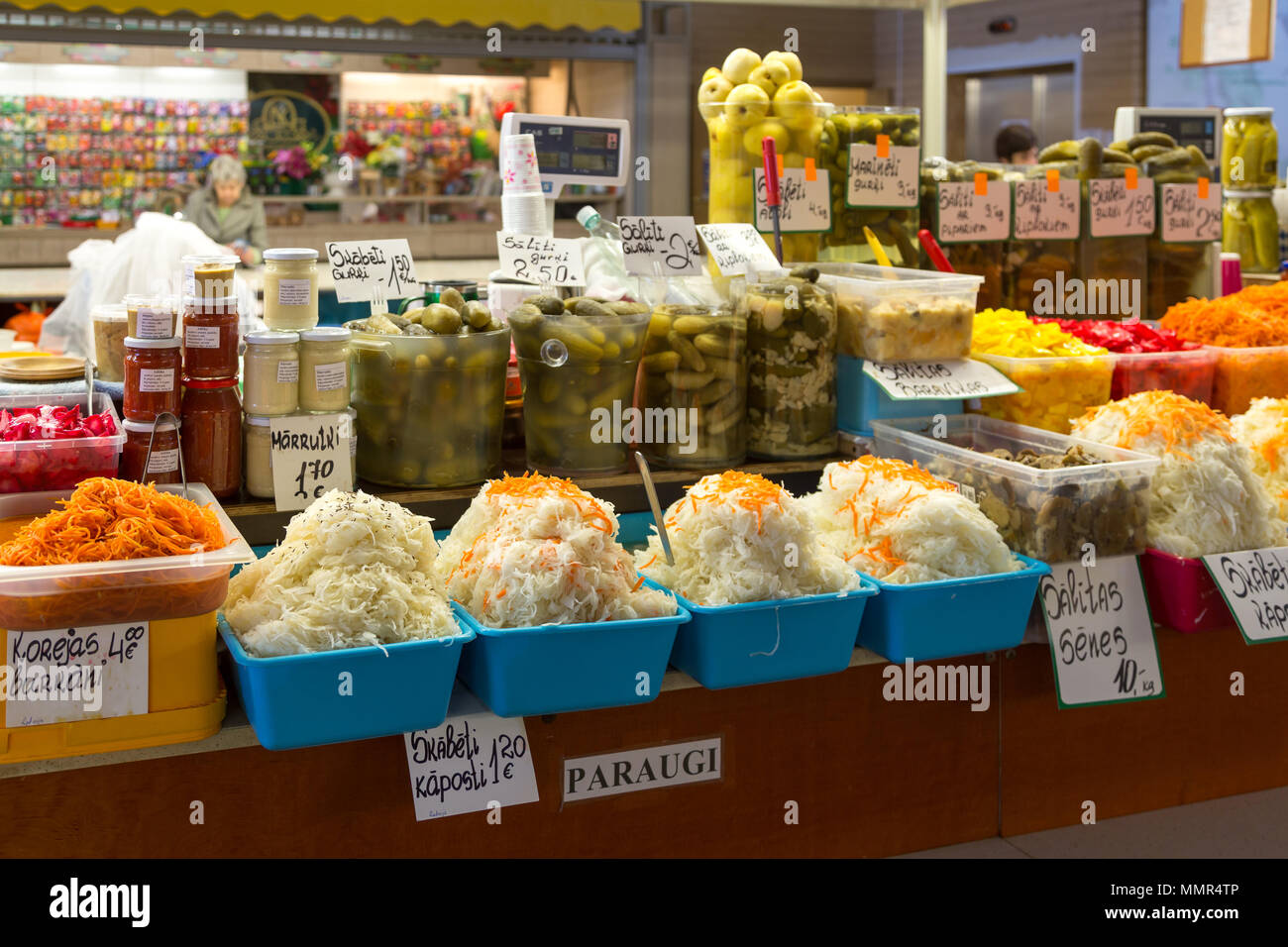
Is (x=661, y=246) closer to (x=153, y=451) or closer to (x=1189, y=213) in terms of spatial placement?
(x=153, y=451)

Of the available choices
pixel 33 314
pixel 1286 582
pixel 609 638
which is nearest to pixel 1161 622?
pixel 1286 582

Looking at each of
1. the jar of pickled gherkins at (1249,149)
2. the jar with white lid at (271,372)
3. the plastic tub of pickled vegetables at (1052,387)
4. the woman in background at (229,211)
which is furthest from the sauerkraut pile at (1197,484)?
the woman in background at (229,211)

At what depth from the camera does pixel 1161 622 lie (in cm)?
192

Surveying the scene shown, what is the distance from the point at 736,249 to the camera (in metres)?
2.19

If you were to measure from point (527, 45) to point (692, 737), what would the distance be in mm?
7459

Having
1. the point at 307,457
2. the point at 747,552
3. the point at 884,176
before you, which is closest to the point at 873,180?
the point at 884,176

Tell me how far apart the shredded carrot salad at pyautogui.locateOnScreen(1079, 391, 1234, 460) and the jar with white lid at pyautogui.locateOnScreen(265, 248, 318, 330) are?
1273 millimetres

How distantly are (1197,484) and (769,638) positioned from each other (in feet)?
2.50

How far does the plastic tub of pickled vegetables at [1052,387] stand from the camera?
2201 millimetres

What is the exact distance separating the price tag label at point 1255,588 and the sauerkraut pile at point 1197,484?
2cm

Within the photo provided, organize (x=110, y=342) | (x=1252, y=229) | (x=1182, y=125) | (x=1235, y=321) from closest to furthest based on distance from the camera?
1. (x=110, y=342)
2. (x=1235, y=321)
3. (x=1182, y=125)
4. (x=1252, y=229)

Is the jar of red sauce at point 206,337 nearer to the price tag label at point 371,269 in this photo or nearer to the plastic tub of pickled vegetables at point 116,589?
the price tag label at point 371,269

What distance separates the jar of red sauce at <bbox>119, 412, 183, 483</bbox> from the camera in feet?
5.54

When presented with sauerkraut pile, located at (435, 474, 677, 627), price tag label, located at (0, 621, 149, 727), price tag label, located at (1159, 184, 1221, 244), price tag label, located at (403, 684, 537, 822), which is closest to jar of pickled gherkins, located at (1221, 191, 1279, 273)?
price tag label, located at (1159, 184, 1221, 244)
